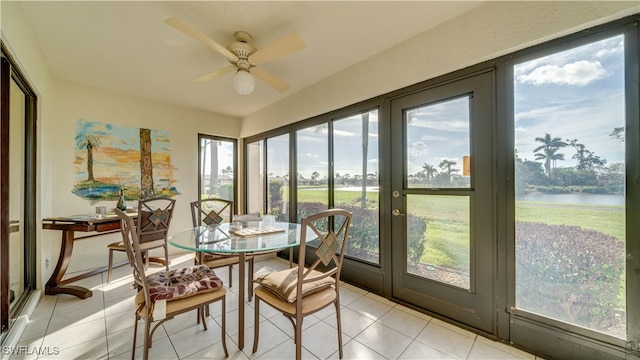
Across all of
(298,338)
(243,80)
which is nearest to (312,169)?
(243,80)

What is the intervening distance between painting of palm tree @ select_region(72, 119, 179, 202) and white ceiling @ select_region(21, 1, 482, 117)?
746 millimetres

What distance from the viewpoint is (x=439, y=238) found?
216 cm

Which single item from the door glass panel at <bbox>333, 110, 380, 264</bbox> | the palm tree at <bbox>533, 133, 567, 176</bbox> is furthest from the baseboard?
the palm tree at <bbox>533, 133, 567, 176</bbox>

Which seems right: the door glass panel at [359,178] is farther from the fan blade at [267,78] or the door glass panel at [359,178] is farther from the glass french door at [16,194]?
the glass french door at [16,194]

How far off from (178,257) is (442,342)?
3.77 metres

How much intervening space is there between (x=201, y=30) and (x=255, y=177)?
9.67 feet

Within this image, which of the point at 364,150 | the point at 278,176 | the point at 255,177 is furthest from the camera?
the point at 255,177

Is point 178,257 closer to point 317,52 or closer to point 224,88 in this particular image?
point 224,88

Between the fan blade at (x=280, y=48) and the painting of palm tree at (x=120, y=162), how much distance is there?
2762mm

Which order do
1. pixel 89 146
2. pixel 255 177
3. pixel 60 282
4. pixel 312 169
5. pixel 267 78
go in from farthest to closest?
pixel 255 177 < pixel 312 169 < pixel 89 146 < pixel 60 282 < pixel 267 78

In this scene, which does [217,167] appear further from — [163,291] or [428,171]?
[428,171]

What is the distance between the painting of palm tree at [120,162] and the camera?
10.6 feet

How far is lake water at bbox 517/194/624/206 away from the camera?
144cm

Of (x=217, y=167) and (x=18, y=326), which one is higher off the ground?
(x=217, y=167)
